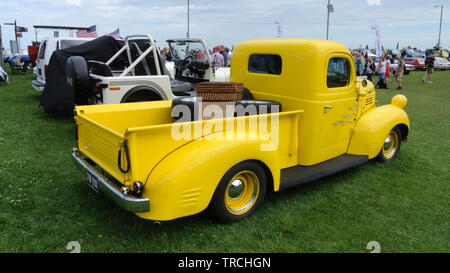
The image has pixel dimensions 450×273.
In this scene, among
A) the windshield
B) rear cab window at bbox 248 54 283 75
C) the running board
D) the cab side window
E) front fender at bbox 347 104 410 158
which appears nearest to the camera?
the running board

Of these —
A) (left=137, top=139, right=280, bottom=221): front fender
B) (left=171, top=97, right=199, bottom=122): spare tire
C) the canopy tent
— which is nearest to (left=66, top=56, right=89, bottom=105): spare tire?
the canopy tent

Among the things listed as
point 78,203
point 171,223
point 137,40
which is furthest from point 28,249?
point 137,40

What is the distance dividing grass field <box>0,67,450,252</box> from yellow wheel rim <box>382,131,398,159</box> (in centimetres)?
16

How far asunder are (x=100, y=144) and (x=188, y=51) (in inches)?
239

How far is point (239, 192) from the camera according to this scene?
360cm

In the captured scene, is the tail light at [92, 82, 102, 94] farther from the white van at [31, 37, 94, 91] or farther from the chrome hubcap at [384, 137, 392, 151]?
the chrome hubcap at [384, 137, 392, 151]

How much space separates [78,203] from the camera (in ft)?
13.0

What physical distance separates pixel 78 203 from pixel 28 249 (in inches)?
35.9

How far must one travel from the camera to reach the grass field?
127 inches

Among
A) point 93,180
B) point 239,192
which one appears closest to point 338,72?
point 239,192

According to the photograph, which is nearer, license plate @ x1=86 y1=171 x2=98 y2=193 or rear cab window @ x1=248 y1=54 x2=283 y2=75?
license plate @ x1=86 y1=171 x2=98 y2=193

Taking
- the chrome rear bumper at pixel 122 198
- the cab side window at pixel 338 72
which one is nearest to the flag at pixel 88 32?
the cab side window at pixel 338 72

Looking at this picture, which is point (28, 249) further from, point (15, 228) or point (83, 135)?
point (83, 135)

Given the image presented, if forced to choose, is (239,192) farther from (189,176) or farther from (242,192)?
(189,176)
